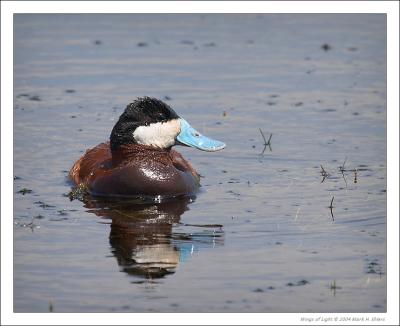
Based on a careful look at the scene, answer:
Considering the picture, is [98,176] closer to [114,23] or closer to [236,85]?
[236,85]

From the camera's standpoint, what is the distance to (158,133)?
10.9m

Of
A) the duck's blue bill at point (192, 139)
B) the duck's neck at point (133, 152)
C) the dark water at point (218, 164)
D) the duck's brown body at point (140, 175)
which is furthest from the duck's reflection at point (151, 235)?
the duck's blue bill at point (192, 139)

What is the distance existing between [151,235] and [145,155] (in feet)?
4.51

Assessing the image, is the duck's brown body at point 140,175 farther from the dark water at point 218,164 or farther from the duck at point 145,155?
the dark water at point 218,164

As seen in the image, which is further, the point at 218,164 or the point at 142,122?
the point at 218,164

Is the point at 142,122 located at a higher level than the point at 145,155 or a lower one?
higher

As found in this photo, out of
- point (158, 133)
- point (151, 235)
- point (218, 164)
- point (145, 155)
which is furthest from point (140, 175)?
point (218, 164)

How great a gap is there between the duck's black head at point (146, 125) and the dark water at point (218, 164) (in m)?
0.66

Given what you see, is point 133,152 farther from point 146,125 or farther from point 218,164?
point 218,164

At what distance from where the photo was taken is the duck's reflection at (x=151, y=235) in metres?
8.87

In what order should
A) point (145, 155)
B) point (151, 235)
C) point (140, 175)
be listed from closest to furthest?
point (151, 235)
point (140, 175)
point (145, 155)

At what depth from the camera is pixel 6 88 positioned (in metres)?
9.60

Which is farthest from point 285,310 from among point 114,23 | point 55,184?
point 114,23

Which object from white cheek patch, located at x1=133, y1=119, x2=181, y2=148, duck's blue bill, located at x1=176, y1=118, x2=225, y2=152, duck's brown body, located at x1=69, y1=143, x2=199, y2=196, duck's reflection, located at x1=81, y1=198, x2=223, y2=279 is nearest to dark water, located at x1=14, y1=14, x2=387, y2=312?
duck's reflection, located at x1=81, y1=198, x2=223, y2=279
